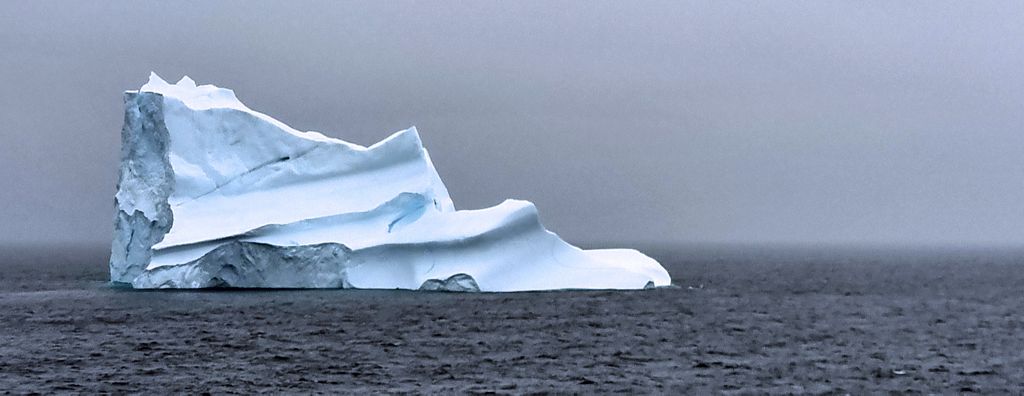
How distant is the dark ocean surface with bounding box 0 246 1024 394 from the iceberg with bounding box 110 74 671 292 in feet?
2.25

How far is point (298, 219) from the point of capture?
26.2 metres

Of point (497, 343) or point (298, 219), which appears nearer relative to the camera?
point (497, 343)

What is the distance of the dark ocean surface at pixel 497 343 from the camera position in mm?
14297

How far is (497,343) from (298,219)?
967 cm

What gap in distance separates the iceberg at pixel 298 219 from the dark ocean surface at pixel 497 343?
2.25 feet

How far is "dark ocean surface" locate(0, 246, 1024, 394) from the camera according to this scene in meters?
14.3

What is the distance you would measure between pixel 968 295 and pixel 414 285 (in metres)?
18.0

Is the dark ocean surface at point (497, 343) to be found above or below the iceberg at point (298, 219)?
below

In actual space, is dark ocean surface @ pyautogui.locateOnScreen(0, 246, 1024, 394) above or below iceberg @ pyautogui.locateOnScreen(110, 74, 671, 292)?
below

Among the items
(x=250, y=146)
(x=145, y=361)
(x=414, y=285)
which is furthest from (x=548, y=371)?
(x=250, y=146)

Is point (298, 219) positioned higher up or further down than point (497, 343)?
higher up

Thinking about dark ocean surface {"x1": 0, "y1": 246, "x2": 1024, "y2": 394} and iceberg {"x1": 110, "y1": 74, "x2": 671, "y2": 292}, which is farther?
iceberg {"x1": 110, "y1": 74, "x2": 671, "y2": 292}

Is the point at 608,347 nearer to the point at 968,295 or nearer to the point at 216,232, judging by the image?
the point at 216,232

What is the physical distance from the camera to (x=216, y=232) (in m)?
25.7
